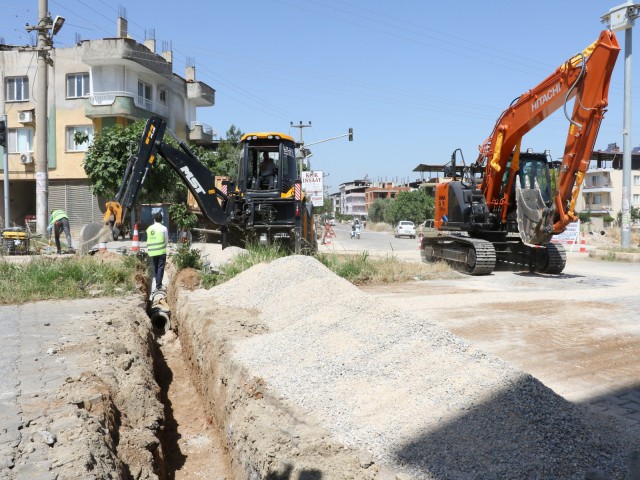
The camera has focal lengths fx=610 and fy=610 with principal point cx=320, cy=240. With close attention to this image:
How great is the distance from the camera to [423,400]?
4.39m

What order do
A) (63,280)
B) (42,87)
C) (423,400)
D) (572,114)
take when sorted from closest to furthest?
1. (423,400)
2. (63,280)
3. (572,114)
4. (42,87)

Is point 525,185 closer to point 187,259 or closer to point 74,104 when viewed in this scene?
point 187,259

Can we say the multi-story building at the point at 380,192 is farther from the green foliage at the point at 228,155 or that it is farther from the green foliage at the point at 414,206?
the green foliage at the point at 228,155

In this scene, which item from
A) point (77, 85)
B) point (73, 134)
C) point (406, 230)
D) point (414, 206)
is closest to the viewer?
point (73, 134)

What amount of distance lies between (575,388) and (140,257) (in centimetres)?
1019

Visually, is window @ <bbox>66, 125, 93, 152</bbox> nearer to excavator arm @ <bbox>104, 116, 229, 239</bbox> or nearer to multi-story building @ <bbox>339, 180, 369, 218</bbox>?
excavator arm @ <bbox>104, 116, 229, 239</bbox>

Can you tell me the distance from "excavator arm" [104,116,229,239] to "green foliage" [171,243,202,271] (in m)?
1.49

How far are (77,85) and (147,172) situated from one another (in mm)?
21200

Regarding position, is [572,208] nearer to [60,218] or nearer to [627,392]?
[627,392]

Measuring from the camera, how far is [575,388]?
5.61 m

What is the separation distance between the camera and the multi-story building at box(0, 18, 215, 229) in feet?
99.4

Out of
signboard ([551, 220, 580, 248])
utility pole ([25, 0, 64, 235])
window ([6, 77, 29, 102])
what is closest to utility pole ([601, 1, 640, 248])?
signboard ([551, 220, 580, 248])

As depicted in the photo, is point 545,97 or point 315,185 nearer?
point 545,97

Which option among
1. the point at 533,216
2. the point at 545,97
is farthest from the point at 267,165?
the point at 545,97
